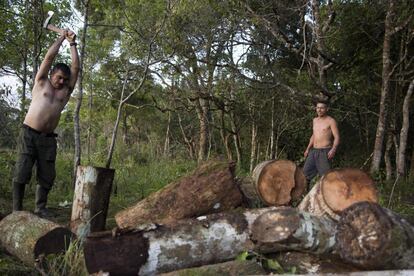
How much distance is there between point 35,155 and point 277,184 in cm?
303

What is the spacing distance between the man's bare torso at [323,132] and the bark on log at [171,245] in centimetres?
400

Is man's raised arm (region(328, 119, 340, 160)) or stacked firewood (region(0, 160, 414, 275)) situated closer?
stacked firewood (region(0, 160, 414, 275))

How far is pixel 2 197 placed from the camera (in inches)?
266

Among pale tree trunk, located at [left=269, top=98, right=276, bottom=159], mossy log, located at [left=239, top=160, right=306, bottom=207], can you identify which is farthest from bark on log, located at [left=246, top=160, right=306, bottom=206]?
pale tree trunk, located at [left=269, top=98, right=276, bottom=159]

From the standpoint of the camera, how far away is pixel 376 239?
281 cm

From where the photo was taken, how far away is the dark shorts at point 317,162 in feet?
23.2

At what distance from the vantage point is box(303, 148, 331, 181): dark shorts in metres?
7.09

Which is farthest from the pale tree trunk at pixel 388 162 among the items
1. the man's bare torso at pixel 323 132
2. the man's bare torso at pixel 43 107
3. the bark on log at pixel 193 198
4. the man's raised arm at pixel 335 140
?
the man's bare torso at pixel 43 107

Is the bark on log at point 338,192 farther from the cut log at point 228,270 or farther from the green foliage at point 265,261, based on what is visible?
A: the cut log at point 228,270

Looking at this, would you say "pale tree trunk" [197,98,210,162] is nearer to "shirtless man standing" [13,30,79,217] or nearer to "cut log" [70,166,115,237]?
"shirtless man standing" [13,30,79,217]

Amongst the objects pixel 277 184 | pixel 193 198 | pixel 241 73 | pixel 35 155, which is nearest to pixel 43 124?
pixel 35 155

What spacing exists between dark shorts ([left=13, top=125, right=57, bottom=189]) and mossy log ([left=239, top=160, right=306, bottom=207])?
96.1 inches

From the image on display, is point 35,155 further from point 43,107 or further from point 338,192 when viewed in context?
point 338,192

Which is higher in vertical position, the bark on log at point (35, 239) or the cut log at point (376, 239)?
the cut log at point (376, 239)
